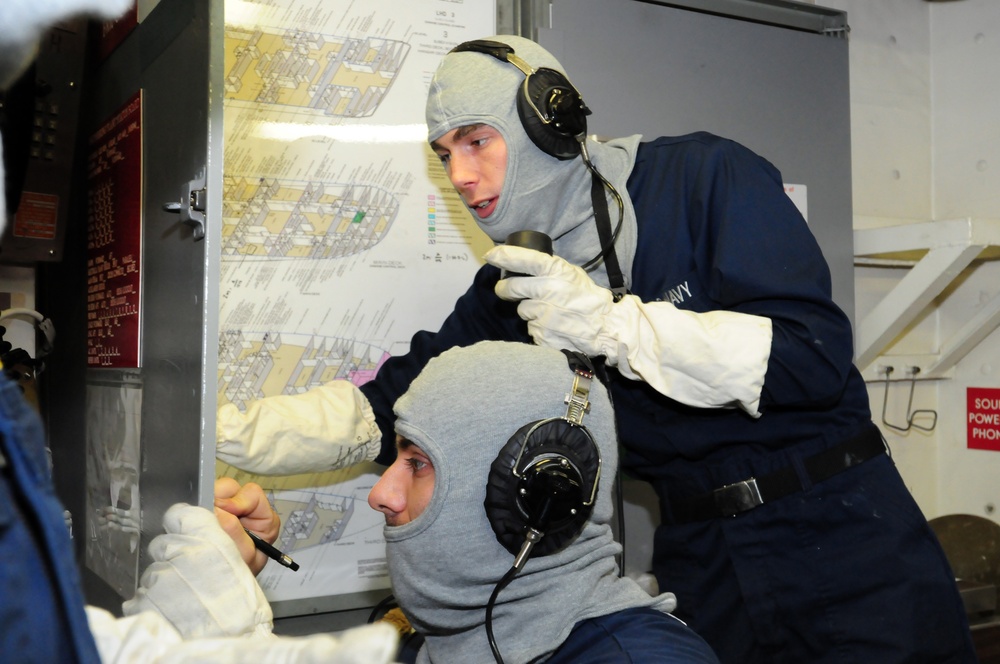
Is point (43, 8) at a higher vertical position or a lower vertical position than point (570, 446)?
higher

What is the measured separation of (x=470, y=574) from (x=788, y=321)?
1.88ft

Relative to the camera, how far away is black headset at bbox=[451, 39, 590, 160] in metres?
1.26

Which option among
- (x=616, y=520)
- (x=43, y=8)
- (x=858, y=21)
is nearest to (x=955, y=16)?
(x=858, y=21)

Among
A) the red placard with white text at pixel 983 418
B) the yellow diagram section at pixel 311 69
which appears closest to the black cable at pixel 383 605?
the yellow diagram section at pixel 311 69

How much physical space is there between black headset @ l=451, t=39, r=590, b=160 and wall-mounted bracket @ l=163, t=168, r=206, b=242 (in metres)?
0.61

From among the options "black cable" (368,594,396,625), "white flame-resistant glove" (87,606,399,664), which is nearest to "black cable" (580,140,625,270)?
"black cable" (368,594,396,625)

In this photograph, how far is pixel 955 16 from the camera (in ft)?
9.03

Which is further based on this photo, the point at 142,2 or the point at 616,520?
the point at 616,520

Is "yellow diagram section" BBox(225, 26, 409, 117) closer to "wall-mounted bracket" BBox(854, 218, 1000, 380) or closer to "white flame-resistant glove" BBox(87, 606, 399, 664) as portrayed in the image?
"white flame-resistant glove" BBox(87, 606, 399, 664)

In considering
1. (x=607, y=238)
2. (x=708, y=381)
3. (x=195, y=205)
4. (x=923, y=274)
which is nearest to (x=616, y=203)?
(x=607, y=238)

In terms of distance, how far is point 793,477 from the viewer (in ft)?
4.27

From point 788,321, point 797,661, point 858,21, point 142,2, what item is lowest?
point 797,661

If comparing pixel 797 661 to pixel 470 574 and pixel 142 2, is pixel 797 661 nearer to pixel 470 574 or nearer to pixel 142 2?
pixel 470 574

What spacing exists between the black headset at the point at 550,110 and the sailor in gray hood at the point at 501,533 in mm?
399
